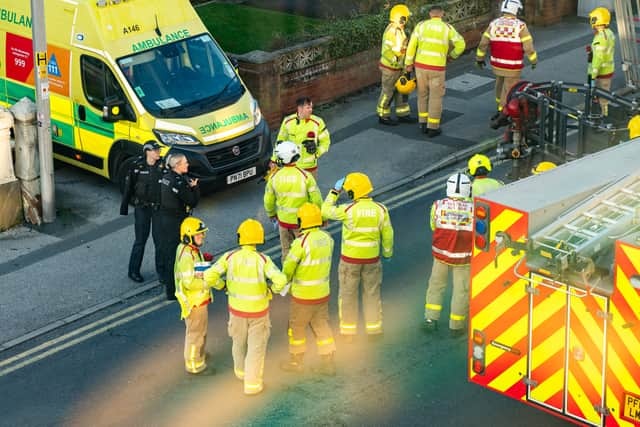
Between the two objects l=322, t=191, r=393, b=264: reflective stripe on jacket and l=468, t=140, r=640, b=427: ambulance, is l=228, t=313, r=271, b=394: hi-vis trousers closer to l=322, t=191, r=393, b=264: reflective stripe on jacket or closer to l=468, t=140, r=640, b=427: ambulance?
l=322, t=191, r=393, b=264: reflective stripe on jacket

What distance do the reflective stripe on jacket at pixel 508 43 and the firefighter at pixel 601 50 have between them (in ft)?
3.03

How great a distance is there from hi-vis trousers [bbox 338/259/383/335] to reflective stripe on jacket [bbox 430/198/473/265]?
674mm

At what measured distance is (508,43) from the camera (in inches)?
733

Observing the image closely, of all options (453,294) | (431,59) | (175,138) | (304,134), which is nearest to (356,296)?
(453,294)

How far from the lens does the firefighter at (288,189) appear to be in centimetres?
1289

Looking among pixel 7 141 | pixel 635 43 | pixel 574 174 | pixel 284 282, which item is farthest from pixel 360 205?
pixel 635 43

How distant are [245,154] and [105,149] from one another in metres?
1.88

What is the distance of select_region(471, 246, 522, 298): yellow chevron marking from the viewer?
9.63m

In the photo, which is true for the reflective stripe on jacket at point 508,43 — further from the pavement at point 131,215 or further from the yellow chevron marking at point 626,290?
the yellow chevron marking at point 626,290

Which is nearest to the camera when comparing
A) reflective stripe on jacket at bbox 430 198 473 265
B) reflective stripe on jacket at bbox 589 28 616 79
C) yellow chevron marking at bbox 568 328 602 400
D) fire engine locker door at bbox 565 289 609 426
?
fire engine locker door at bbox 565 289 609 426

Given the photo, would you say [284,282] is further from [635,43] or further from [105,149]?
[635,43]

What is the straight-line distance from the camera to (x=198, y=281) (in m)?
11.5

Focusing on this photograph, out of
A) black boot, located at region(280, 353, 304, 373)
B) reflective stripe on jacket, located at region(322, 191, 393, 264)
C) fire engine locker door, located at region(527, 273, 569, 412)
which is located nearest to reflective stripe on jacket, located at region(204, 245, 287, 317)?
black boot, located at region(280, 353, 304, 373)

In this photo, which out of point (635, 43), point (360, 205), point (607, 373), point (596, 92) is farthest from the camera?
point (635, 43)
